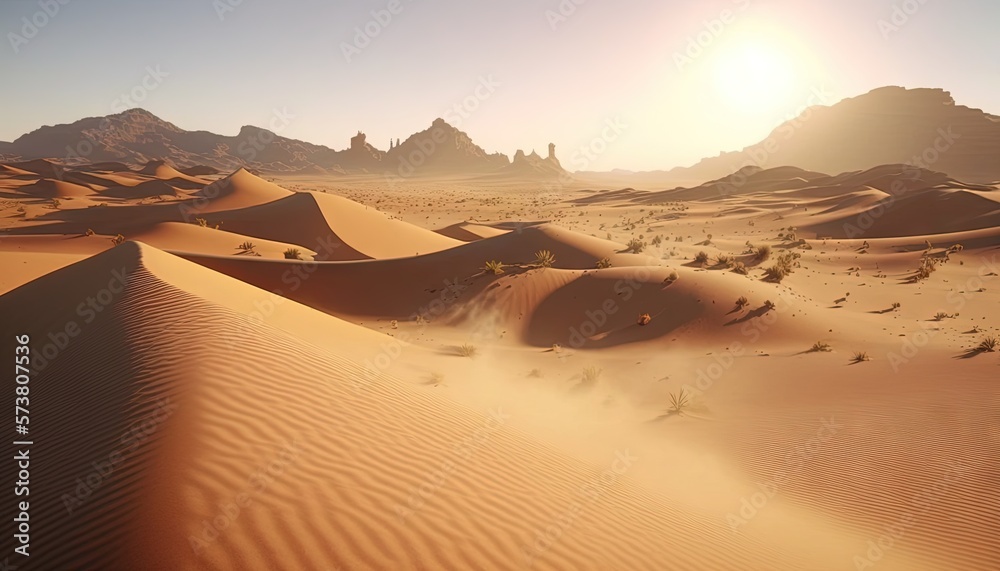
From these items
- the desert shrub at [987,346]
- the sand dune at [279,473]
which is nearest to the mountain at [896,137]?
the desert shrub at [987,346]

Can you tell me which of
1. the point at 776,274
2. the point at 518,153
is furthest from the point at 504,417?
the point at 518,153

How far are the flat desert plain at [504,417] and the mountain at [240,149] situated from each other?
13727 centimetres

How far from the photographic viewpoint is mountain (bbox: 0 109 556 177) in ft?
434

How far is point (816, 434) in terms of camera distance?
6.84 m

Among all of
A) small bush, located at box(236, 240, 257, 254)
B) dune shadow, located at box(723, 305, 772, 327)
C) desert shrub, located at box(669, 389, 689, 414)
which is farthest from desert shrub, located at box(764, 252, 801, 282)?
small bush, located at box(236, 240, 257, 254)

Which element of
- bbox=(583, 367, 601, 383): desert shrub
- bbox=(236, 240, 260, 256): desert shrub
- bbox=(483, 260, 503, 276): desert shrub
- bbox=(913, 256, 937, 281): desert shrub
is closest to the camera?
bbox=(583, 367, 601, 383): desert shrub

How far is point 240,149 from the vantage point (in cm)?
16225

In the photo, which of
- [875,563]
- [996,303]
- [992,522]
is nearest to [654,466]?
[875,563]

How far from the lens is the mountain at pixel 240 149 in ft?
434

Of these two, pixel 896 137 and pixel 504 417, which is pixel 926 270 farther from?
pixel 896 137

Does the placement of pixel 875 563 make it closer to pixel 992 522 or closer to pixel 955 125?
pixel 992 522

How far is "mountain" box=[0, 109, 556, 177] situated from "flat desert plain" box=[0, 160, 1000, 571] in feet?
450

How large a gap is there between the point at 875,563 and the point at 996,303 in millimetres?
13243

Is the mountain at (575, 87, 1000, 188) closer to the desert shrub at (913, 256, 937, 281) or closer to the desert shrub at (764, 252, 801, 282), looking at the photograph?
the desert shrub at (913, 256, 937, 281)
